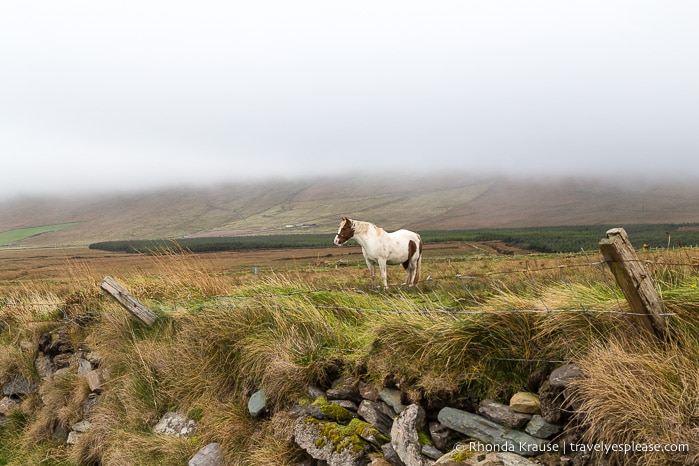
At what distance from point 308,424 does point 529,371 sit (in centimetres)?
277

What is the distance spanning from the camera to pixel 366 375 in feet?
19.1

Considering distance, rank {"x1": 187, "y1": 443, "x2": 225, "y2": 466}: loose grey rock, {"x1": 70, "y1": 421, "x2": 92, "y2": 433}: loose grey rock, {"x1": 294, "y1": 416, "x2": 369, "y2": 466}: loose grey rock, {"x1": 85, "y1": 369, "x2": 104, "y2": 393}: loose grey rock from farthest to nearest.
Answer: {"x1": 85, "y1": 369, "x2": 104, "y2": 393}: loose grey rock, {"x1": 70, "y1": 421, "x2": 92, "y2": 433}: loose grey rock, {"x1": 187, "y1": 443, "x2": 225, "y2": 466}: loose grey rock, {"x1": 294, "y1": 416, "x2": 369, "y2": 466}: loose grey rock

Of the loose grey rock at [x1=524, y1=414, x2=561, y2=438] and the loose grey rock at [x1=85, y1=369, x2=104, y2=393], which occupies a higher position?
the loose grey rock at [x1=524, y1=414, x2=561, y2=438]

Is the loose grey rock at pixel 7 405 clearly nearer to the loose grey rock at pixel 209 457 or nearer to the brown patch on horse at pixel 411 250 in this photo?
the loose grey rock at pixel 209 457

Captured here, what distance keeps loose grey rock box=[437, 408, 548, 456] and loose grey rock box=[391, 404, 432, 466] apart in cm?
25

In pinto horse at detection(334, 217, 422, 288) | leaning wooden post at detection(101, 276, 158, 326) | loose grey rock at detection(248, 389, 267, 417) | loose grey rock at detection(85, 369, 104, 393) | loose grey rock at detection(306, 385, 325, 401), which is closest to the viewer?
loose grey rock at detection(306, 385, 325, 401)

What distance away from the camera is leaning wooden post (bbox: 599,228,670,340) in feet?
13.0

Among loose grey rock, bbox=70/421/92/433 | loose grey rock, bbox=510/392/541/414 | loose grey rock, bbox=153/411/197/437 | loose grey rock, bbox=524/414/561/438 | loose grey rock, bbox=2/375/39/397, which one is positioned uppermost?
loose grey rock, bbox=510/392/541/414

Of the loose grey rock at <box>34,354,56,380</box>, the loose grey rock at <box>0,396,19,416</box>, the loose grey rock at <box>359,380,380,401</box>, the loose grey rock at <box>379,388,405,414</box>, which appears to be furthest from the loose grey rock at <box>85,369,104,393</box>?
the loose grey rock at <box>379,388,405,414</box>

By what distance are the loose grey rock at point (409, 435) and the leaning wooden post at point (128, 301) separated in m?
6.50

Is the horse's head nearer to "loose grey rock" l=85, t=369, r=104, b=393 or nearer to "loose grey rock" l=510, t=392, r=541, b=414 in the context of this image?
"loose grey rock" l=85, t=369, r=104, b=393

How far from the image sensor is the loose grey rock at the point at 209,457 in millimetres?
6430

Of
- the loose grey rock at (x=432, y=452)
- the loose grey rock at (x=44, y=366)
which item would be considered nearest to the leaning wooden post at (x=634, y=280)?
the loose grey rock at (x=432, y=452)

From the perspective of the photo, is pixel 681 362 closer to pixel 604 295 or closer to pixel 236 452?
pixel 604 295
